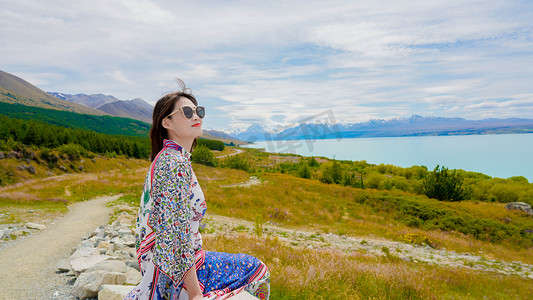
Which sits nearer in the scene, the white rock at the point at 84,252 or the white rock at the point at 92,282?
the white rock at the point at 92,282

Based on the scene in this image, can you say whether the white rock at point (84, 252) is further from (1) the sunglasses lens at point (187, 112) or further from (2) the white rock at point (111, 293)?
(1) the sunglasses lens at point (187, 112)

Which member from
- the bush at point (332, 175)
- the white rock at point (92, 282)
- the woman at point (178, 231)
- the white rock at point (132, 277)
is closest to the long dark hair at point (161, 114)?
the woman at point (178, 231)

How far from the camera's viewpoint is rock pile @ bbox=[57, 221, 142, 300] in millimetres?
4739

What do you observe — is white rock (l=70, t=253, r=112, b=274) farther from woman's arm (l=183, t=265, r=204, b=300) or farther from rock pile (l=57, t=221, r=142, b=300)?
woman's arm (l=183, t=265, r=204, b=300)

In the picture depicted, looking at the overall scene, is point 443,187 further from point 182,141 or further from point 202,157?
point 202,157

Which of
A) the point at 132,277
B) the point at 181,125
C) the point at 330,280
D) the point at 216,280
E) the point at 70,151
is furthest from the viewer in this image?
the point at 70,151

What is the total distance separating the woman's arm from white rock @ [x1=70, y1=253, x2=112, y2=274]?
5407mm

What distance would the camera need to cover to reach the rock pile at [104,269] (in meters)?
4.74

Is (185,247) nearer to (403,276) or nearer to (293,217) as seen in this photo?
(403,276)

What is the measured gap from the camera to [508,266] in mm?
14688

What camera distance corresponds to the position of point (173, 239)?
A: 2193 mm

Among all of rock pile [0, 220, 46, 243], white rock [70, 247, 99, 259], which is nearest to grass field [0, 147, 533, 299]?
rock pile [0, 220, 46, 243]

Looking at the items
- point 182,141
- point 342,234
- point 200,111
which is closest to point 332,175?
point 342,234

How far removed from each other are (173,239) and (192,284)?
18.4 inches
